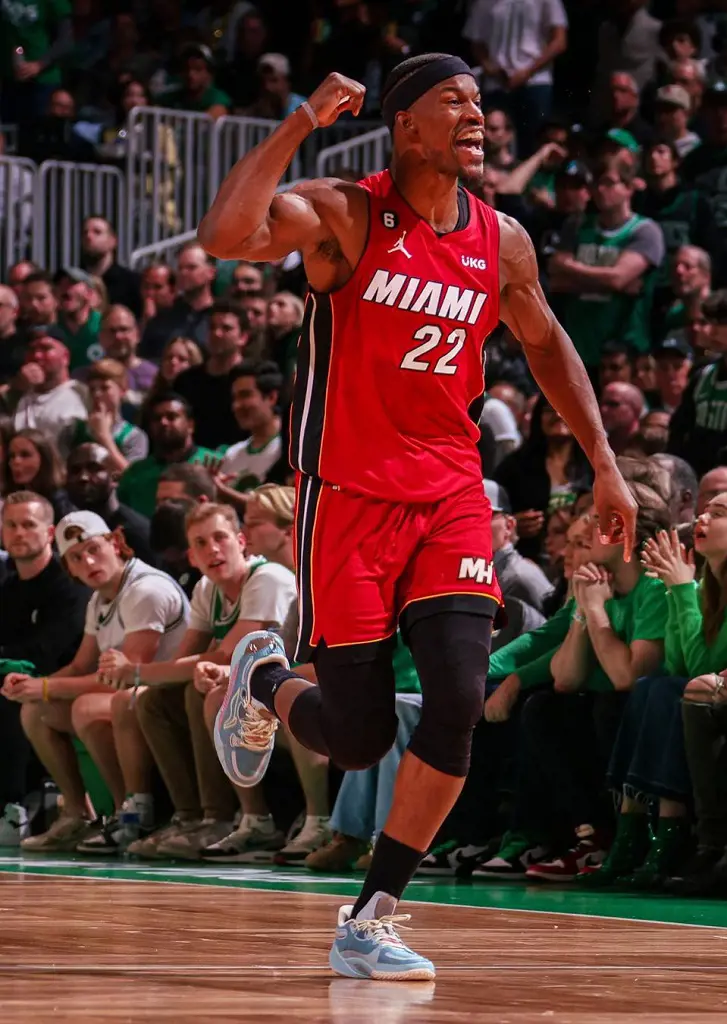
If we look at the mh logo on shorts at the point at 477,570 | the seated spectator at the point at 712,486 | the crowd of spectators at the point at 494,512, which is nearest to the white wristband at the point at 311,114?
the mh logo on shorts at the point at 477,570

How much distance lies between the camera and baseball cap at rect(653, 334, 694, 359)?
423 inches

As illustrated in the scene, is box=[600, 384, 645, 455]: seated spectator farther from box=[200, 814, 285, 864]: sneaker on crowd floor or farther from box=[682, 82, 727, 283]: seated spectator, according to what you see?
box=[200, 814, 285, 864]: sneaker on crowd floor

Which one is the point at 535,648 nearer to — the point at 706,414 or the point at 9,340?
the point at 706,414

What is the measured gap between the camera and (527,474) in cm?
1019

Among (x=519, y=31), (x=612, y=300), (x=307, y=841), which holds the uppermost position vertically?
(x=519, y=31)

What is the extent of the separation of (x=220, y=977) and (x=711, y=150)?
9.45 m

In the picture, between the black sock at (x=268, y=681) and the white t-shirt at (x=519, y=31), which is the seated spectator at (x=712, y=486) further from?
the white t-shirt at (x=519, y=31)

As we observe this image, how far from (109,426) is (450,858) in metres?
5.39

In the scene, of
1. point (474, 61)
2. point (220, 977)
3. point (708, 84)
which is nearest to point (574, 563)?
point (220, 977)

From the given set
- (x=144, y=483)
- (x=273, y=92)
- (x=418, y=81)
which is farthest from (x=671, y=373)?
(x=273, y=92)

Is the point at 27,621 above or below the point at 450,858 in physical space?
above

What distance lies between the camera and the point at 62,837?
9641mm

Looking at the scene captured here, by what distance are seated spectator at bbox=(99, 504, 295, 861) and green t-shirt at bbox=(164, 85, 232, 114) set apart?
358 inches

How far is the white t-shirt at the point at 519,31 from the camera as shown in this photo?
48.9 feet
